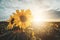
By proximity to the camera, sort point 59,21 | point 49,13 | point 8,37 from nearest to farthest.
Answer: point 8,37 < point 59,21 < point 49,13

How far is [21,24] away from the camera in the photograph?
1.05 metres

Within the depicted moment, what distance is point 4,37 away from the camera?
5.03 ft

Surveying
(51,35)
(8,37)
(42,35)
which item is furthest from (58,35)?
(8,37)

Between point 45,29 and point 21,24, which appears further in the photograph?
point 45,29

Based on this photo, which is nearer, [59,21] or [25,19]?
[25,19]

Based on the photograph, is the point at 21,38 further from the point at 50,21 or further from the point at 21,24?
the point at 50,21

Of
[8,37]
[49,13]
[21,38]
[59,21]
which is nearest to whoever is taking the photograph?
[21,38]

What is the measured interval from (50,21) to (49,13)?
0.27 metres

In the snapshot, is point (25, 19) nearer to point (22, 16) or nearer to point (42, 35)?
point (22, 16)

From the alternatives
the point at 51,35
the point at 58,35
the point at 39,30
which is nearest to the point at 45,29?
the point at 39,30

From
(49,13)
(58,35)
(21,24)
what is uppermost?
(49,13)

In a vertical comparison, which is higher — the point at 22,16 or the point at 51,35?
the point at 22,16

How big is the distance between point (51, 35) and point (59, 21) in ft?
0.59

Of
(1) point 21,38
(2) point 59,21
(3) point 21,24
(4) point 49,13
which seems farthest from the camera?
(4) point 49,13
